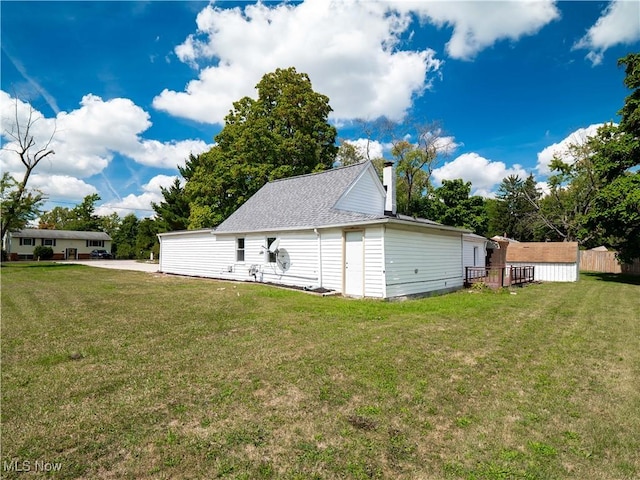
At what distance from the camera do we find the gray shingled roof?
14.2 meters

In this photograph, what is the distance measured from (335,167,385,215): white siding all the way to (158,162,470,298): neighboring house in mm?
48

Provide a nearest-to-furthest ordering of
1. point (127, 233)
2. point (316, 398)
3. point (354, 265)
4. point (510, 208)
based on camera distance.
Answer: point (316, 398) → point (354, 265) → point (510, 208) → point (127, 233)

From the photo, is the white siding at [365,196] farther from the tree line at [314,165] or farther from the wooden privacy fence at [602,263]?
the wooden privacy fence at [602,263]

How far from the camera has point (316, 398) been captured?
3910 millimetres

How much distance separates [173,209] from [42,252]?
71.2ft

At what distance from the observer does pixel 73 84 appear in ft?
52.4

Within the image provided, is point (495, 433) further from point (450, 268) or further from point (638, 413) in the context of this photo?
point (450, 268)

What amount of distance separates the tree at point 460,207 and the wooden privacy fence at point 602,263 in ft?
27.7

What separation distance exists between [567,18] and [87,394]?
17.8 meters

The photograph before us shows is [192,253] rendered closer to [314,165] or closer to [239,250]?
[239,250]

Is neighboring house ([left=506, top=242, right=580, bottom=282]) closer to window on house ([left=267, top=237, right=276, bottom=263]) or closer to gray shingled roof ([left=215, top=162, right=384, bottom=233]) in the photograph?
gray shingled roof ([left=215, top=162, right=384, bottom=233])

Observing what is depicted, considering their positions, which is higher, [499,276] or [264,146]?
[264,146]

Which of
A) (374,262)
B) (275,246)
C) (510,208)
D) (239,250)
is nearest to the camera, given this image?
(374,262)

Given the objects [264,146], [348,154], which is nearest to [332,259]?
[264,146]
